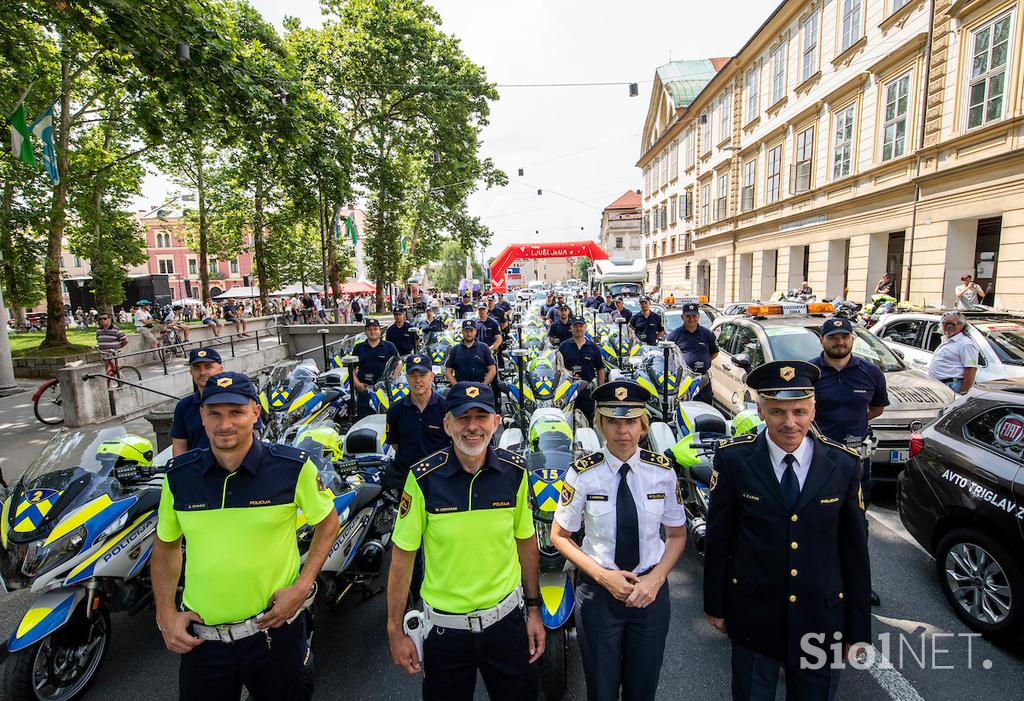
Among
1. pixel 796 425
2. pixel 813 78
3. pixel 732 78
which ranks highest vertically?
pixel 732 78

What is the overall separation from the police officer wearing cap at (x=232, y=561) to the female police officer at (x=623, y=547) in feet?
4.24

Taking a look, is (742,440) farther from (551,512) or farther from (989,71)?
(989,71)

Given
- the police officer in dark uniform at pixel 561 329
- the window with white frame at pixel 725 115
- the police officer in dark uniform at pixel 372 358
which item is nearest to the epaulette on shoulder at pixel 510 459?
the police officer in dark uniform at pixel 372 358

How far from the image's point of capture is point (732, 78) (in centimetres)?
2825

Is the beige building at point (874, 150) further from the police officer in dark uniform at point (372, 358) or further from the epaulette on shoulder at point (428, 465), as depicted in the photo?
the epaulette on shoulder at point (428, 465)

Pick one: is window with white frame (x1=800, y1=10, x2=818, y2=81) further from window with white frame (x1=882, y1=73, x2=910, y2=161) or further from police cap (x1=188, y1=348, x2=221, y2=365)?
police cap (x1=188, y1=348, x2=221, y2=365)

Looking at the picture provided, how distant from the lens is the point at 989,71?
12.4 m

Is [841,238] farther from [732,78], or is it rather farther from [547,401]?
[547,401]

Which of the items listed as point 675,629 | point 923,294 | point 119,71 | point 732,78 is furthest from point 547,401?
point 732,78

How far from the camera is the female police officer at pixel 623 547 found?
96.7 inches

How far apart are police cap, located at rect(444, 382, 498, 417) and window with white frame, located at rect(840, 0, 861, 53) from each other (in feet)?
70.6

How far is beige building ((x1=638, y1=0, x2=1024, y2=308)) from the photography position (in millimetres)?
12422

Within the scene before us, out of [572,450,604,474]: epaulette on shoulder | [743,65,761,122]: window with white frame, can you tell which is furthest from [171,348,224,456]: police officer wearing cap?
[743,65,761,122]: window with white frame

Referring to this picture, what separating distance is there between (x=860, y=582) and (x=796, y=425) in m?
0.74
